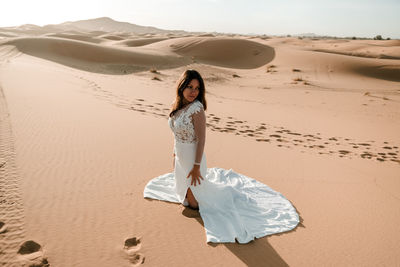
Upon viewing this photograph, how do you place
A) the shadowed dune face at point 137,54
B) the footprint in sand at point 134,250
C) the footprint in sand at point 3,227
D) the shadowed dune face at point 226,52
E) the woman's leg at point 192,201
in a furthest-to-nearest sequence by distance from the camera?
the shadowed dune face at point 226,52 → the shadowed dune face at point 137,54 → the woman's leg at point 192,201 → the footprint in sand at point 3,227 → the footprint in sand at point 134,250

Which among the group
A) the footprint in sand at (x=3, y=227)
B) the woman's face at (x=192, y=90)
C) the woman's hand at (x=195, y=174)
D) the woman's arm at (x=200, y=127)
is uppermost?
the woman's face at (x=192, y=90)

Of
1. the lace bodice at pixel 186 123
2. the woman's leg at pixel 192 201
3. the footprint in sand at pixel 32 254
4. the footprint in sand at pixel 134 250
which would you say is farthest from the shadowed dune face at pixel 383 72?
the footprint in sand at pixel 32 254

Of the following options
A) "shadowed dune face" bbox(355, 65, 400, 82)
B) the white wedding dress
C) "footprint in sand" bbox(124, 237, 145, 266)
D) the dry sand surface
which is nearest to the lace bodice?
the white wedding dress

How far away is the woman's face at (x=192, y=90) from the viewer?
2.84 meters

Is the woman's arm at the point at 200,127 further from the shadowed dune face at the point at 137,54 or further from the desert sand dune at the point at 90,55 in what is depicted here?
the desert sand dune at the point at 90,55

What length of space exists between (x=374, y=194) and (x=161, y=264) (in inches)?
125

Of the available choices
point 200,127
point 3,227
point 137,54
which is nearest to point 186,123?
point 200,127

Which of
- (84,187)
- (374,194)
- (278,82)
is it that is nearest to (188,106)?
(84,187)

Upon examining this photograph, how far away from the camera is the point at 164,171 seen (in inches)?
171

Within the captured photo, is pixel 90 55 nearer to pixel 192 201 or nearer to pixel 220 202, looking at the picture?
pixel 192 201

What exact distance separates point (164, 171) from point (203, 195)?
134 centimetres

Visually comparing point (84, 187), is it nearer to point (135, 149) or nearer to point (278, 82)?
point (135, 149)

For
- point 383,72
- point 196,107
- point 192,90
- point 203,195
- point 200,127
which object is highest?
point 192,90

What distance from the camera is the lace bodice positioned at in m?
2.87
